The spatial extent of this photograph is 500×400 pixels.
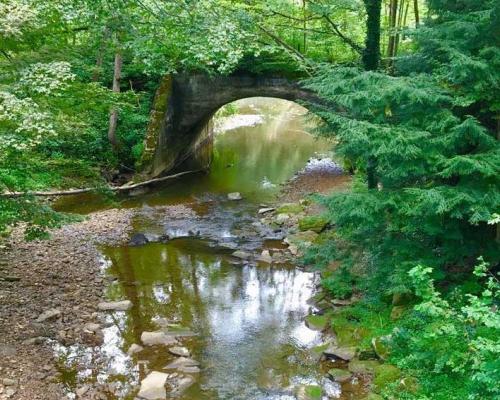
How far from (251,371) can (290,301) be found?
9.58 feet

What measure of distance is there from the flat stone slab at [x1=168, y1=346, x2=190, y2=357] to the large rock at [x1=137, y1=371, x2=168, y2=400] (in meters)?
0.66

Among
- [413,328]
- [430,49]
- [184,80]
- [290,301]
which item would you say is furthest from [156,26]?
[184,80]

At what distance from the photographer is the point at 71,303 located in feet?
31.8

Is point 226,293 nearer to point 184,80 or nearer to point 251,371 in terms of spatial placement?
point 251,371

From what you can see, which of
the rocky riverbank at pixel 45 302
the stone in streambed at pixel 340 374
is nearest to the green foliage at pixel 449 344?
the stone in streambed at pixel 340 374

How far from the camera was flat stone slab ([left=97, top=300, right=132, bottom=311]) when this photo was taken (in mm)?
9789

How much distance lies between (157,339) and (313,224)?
6.87 metres

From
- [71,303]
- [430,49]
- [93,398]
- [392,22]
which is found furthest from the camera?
[392,22]

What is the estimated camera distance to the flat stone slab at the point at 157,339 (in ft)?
28.7

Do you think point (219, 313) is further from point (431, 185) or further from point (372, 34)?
point (372, 34)

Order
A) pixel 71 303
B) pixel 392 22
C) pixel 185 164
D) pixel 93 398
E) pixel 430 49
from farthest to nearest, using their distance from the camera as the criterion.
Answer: pixel 185 164 → pixel 392 22 → pixel 71 303 → pixel 430 49 → pixel 93 398

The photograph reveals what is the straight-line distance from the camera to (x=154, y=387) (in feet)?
24.3

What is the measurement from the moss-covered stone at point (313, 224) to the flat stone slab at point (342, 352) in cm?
601

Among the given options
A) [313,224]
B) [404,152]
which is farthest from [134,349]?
[313,224]
